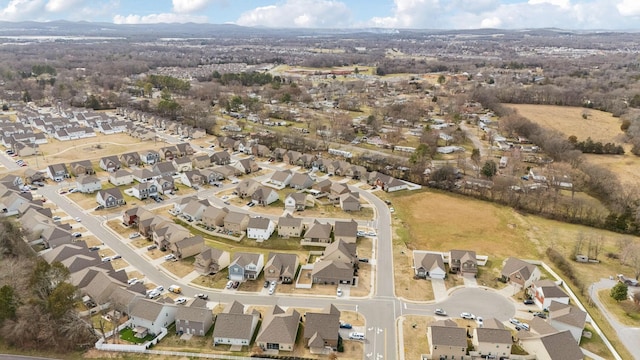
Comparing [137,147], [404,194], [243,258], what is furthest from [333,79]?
[243,258]

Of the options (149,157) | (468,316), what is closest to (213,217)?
(468,316)

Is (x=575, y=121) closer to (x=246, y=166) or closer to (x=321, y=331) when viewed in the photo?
(x=246, y=166)

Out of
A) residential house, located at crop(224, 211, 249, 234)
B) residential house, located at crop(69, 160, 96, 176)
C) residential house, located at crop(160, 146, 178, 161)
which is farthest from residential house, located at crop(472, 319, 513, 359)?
residential house, located at crop(69, 160, 96, 176)

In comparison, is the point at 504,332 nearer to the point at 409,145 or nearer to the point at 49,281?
the point at 49,281

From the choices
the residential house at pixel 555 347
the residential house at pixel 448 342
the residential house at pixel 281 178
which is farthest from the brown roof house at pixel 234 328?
the residential house at pixel 281 178

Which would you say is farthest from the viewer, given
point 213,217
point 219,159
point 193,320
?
point 219,159

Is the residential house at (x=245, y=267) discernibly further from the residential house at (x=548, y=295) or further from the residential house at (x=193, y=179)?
the residential house at (x=548, y=295)

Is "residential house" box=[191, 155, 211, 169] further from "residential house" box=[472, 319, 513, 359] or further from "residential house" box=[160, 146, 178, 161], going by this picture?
"residential house" box=[472, 319, 513, 359]

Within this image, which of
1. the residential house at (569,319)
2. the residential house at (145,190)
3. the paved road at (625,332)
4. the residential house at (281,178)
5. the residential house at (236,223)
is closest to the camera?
the paved road at (625,332)
